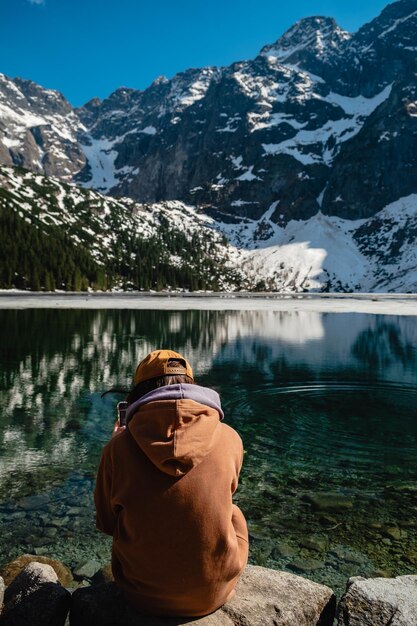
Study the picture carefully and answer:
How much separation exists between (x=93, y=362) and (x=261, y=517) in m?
19.3

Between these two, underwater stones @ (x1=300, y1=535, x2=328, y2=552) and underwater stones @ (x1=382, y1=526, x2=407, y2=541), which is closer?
underwater stones @ (x1=300, y1=535, x2=328, y2=552)

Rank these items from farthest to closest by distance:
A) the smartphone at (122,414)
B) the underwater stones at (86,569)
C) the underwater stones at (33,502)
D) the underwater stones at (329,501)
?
the underwater stones at (329,501) → the underwater stones at (33,502) → the underwater stones at (86,569) → the smartphone at (122,414)

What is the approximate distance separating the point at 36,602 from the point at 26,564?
2.31 meters

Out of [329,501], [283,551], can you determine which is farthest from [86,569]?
[329,501]

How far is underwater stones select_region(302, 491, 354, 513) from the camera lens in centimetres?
997

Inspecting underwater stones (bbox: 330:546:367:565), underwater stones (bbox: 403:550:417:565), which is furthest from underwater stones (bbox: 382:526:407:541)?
underwater stones (bbox: 330:546:367:565)

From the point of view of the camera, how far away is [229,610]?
4.64m

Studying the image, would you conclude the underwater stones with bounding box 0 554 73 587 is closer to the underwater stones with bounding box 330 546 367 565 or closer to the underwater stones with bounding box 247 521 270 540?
the underwater stones with bounding box 247 521 270 540

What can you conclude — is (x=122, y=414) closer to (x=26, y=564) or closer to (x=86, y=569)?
(x=26, y=564)

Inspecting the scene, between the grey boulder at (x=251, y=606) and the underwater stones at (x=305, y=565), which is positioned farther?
the underwater stones at (x=305, y=565)

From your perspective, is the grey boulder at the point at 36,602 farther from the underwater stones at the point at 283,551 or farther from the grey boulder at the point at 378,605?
the underwater stones at the point at 283,551

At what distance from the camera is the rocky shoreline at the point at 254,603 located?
4.69 m

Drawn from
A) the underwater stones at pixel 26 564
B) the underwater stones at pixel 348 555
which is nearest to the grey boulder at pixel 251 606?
the underwater stones at pixel 26 564

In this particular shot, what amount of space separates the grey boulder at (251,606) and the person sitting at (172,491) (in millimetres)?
217
